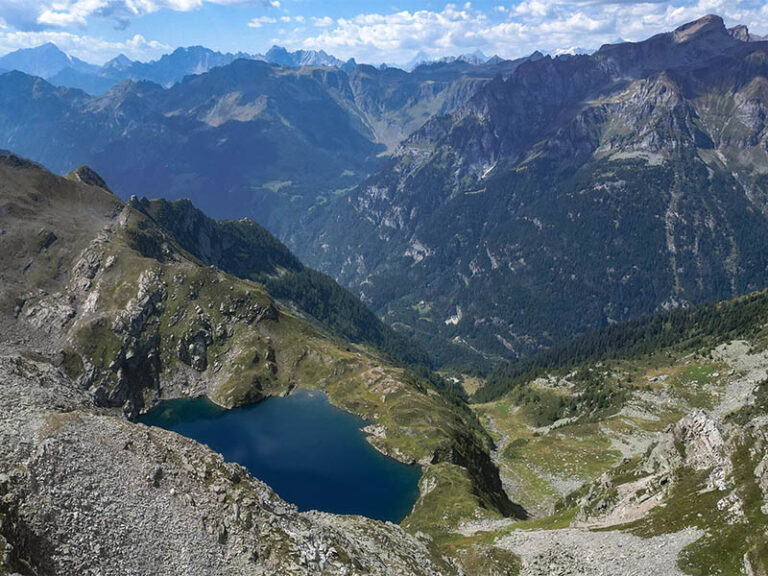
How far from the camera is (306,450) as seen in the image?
490 feet

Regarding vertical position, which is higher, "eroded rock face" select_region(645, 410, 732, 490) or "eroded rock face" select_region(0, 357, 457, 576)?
"eroded rock face" select_region(645, 410, 732, 490)

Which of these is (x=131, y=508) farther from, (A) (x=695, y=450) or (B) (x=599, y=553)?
(A) (x=695, y=450)

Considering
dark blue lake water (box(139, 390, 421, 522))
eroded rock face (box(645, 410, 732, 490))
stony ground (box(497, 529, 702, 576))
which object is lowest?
dark blue lake water (box(139, 390, 421, 522))

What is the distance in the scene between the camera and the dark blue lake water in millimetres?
127375

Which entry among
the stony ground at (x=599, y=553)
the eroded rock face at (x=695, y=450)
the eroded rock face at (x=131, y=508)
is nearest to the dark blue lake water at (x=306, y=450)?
the stony ground at (x=599, y=553)

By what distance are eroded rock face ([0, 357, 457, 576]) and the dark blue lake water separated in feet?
212

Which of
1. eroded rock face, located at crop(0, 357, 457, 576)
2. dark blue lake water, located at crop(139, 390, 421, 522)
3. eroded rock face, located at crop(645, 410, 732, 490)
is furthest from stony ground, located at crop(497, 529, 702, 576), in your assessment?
dark blue lake water, located at crop(139, 390, 421, 522)

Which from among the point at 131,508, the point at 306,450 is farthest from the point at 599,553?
the point at 306,450

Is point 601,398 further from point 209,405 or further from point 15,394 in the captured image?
point 15,394

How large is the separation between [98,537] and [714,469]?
219ft

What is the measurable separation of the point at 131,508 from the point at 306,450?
102315mm

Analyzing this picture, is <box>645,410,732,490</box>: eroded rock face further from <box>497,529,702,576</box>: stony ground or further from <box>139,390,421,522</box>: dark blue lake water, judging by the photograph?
<box>139,390,421,522</box>: dark blue lake water

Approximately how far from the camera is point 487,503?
11562 centimetres

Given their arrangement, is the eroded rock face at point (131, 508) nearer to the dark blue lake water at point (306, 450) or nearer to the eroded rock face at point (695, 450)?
the eroded rock face at point (695, 450)
